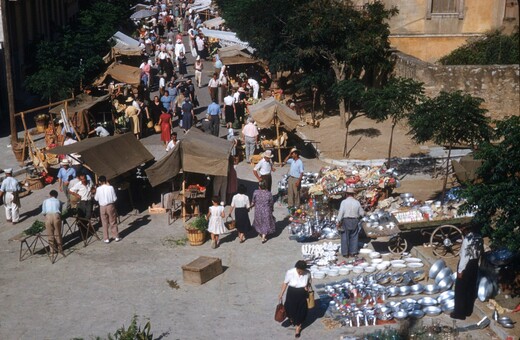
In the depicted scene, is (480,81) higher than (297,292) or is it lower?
higher

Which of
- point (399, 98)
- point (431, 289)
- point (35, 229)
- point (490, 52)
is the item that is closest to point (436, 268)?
point (431, 289)

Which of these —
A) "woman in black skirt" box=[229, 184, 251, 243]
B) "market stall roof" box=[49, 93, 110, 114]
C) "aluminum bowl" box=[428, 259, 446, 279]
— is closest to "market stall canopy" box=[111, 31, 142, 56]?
"market stall roof" box=[49, 93, 110, 114]

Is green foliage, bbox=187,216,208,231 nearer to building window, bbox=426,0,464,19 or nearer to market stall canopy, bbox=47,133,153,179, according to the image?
market stall canopy, bbox=47,133,153,179

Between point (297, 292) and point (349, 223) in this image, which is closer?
point (297, 292)

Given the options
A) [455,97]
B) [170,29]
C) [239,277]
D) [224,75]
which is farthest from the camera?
[170,29]

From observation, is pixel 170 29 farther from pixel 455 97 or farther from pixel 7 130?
pixel 455 97

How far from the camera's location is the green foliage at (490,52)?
30.8 metres

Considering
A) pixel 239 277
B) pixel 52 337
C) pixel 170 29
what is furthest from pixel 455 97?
pixel 170 29

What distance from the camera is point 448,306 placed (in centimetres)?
1398

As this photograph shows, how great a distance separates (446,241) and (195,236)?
535cm

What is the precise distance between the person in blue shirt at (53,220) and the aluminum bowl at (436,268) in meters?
7.72

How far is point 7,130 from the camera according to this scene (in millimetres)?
28562

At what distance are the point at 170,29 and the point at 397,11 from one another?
29633mm

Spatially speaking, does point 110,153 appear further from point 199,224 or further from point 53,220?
point 199,224
